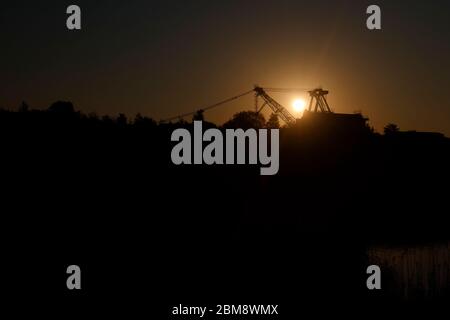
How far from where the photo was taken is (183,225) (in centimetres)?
2106

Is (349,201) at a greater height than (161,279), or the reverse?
(349,201)

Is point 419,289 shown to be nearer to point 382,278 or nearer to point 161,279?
point 382,278

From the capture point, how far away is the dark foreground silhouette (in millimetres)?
15336

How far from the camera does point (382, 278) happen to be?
1608cm

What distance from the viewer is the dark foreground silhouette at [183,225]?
50.3 ft

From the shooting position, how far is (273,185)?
99.1 ft

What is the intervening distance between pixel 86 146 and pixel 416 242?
15.7 metres

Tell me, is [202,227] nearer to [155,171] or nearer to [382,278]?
[155,171]

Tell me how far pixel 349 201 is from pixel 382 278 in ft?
60.2
